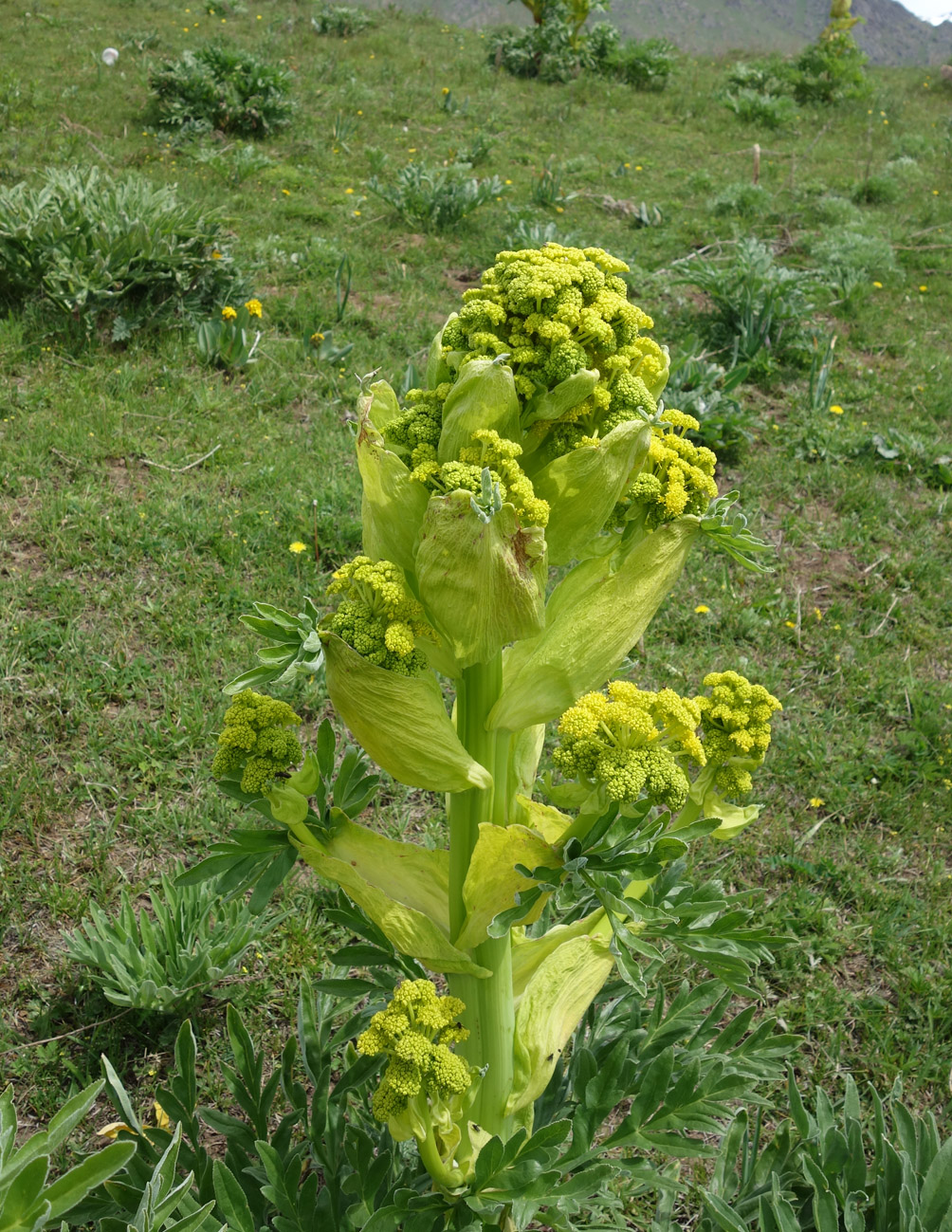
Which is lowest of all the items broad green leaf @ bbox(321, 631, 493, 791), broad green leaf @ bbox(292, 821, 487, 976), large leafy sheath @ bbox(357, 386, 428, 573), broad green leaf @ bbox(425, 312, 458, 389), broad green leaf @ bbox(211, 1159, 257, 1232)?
broad green leaf @ bbox(211, 1159, 257, 1232)

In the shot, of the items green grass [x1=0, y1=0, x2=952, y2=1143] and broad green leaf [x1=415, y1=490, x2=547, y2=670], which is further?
green grass [x1=0, y1=0, x2=952, y2=1143]

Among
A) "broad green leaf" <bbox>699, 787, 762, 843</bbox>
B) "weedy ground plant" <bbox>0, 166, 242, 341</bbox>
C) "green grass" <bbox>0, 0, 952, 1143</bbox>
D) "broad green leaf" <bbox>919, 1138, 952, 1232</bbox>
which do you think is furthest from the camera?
"weedy ground plant" <bbox>0, 166, 242, 341</bbox>

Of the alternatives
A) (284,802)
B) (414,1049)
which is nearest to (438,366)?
(284,802)

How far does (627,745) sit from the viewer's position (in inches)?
67.8

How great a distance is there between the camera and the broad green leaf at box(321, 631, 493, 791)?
162 centimetres

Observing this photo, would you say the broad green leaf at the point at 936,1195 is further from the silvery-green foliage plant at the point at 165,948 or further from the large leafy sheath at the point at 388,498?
the silvery-green foliage plant at the point at 165,948

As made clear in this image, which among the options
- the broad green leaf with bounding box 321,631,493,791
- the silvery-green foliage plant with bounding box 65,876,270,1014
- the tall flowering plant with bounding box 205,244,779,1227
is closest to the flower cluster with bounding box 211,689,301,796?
the tall flowering plant with bounding box 205,244,779,1227

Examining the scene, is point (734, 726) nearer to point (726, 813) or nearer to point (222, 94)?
point (726, 813)

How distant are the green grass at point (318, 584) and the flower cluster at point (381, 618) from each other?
1898 millimetres

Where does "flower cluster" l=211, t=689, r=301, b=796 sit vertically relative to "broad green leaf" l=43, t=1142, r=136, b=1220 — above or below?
above

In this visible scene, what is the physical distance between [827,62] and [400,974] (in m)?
16.5

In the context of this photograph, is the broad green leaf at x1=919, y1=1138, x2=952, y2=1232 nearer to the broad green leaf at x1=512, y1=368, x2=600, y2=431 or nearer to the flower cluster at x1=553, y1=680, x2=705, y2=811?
the flower cluster at x1=553, y1=680, x2=705, y2=811

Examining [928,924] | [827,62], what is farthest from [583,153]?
[928,924]

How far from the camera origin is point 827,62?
1446cm
